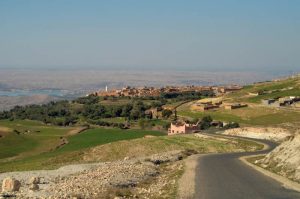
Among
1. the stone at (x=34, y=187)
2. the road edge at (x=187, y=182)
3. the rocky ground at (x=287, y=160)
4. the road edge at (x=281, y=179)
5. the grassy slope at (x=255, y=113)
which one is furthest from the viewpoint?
the grassy slope at (x=255, y=113)

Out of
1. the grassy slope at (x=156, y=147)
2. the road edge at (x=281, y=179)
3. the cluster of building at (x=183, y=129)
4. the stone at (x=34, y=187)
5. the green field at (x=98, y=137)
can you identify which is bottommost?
the green field at (x=98, y=137)

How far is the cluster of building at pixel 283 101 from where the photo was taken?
358 ft

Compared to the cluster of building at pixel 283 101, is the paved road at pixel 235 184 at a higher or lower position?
higher

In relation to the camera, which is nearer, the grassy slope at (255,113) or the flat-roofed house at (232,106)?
the grassy slope at (255,113)

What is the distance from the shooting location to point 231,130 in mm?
71750

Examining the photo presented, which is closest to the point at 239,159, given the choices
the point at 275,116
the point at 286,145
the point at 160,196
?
the point at 286,145

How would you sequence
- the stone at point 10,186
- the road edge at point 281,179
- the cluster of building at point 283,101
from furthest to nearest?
the cluster of building at point 283,101
the road edge at point 281,179
the stone at point 10,186

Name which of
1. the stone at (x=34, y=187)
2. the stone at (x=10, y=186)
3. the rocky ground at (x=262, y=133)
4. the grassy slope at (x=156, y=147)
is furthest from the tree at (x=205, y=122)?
the stone at (x=10, y=186)

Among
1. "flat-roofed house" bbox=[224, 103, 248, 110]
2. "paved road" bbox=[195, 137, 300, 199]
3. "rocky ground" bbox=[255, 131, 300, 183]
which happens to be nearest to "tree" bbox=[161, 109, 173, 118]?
"flat-roofed house" bbox=[224, 103, 248, 110]

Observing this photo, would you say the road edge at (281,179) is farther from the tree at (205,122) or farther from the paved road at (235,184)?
the tree at (205,122)

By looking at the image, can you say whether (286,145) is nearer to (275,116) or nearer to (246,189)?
(246,189)

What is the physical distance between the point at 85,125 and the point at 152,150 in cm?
5851

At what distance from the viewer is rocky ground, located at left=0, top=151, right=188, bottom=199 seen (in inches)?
970

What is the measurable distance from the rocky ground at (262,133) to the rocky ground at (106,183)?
28.2m
